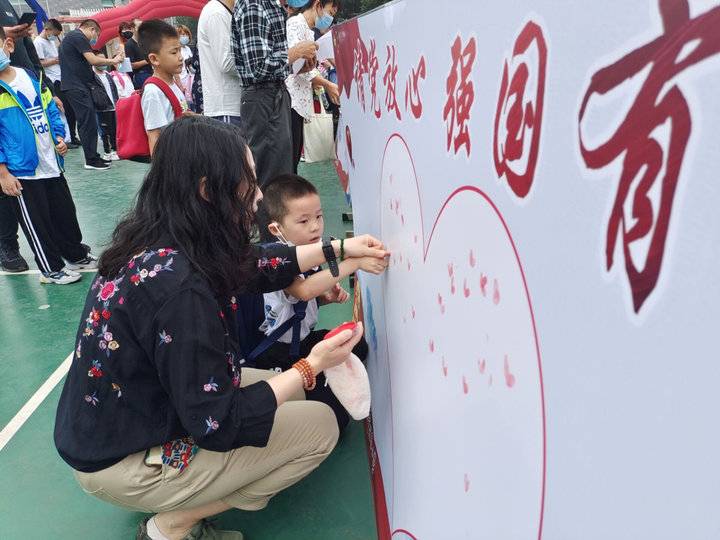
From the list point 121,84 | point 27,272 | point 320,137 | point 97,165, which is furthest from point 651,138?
point 121,84

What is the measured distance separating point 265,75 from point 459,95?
80.7 inches

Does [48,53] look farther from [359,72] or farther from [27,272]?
[359,72]

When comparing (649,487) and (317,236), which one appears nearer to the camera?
(649,487)

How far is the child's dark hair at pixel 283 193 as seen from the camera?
1.69 meters

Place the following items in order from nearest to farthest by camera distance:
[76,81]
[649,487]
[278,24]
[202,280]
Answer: [649,487] < [202,280] < [278,24] < [76,81]

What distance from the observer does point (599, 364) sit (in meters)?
0.41

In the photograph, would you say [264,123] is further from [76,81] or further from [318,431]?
[76,81]

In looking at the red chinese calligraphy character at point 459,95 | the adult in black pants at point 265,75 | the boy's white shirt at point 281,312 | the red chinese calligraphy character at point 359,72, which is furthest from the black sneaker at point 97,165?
the red chinese calligraphy character at point 459,95

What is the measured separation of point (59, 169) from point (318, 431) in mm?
2166

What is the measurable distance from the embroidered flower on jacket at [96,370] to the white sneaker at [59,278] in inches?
83.3

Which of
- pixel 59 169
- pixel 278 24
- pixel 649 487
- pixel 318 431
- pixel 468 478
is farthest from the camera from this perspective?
pixel 59 169

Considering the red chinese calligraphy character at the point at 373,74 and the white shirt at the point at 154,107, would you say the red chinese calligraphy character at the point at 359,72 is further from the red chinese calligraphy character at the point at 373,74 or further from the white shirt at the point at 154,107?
the white shirt at the point at 154,107

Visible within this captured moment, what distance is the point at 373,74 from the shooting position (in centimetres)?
124

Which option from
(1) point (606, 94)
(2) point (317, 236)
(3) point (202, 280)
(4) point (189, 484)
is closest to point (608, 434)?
(1) point (606, 94)
